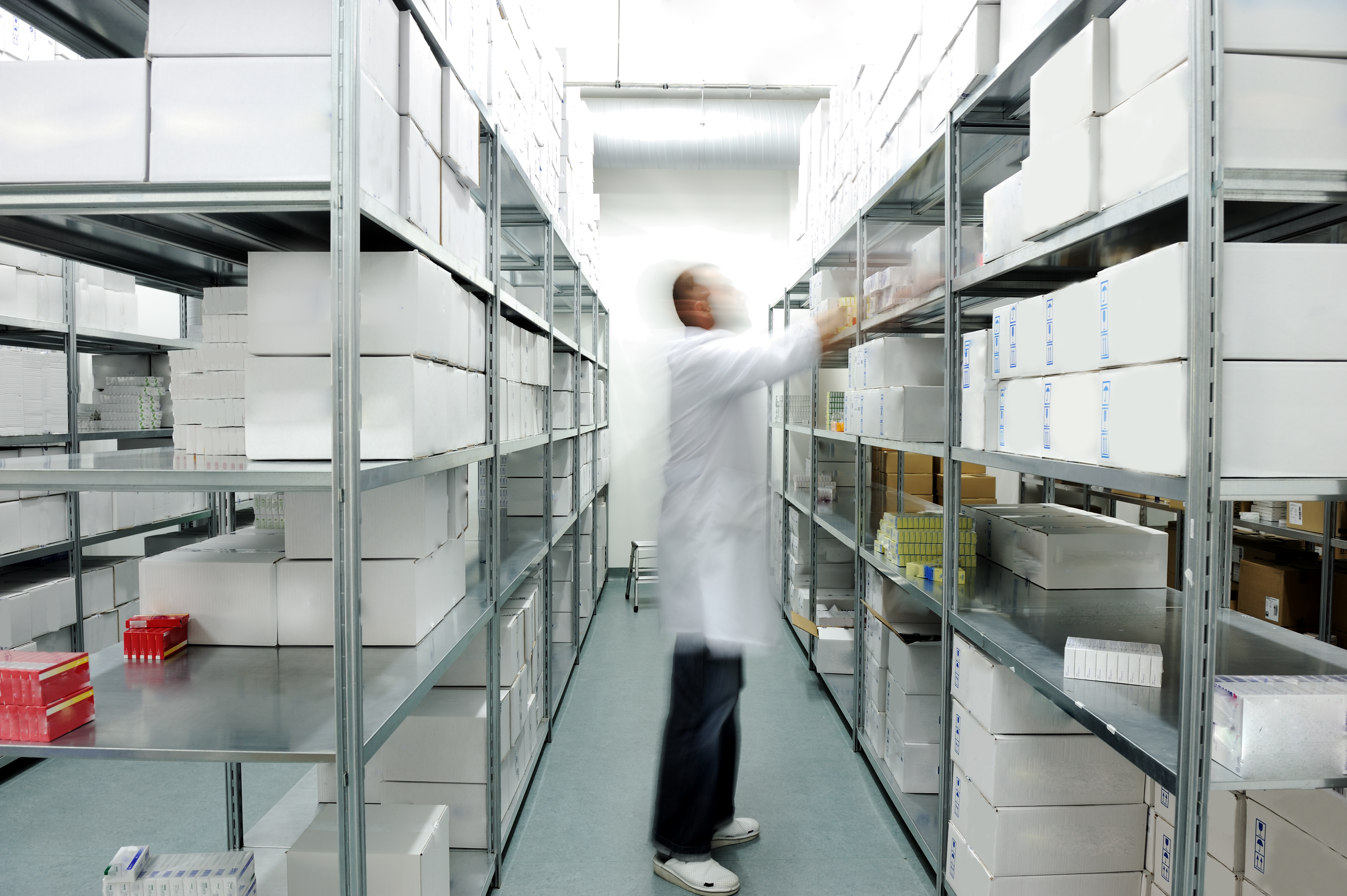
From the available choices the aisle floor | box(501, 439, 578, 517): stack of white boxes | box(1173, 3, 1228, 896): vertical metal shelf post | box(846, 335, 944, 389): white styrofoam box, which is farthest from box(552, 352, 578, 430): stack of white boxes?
box(1173, 3, 1228, 896): vertical metal shelf post

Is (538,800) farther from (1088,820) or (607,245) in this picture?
(607,245)

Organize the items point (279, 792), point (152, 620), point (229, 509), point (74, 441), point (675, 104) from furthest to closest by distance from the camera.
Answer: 1. point (675, 104)
2. point (229, 509)
3. point (74, 441)
4. point (279, 792)
5. point (152, 620)

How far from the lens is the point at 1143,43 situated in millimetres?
1255

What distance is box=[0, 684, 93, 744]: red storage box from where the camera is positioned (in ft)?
3.82

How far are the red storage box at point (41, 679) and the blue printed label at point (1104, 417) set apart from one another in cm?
183

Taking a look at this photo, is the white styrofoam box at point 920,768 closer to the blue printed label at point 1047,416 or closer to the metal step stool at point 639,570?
the blue printed label at point 1047,416

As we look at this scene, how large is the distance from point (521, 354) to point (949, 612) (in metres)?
1.67

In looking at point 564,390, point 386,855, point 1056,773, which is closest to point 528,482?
point 564,390

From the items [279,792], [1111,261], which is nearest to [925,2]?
[1111,261]

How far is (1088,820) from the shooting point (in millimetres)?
1774

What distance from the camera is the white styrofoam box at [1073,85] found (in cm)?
136

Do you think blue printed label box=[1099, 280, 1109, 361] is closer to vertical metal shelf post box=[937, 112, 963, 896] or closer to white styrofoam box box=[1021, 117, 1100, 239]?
white styrofoam box box=[1021, 117, 1100, 239]

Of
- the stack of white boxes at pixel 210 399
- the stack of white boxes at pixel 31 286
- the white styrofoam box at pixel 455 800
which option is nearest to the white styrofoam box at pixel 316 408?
the stack of white boxes at pixel 210 399

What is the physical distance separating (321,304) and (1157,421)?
1.48 m
